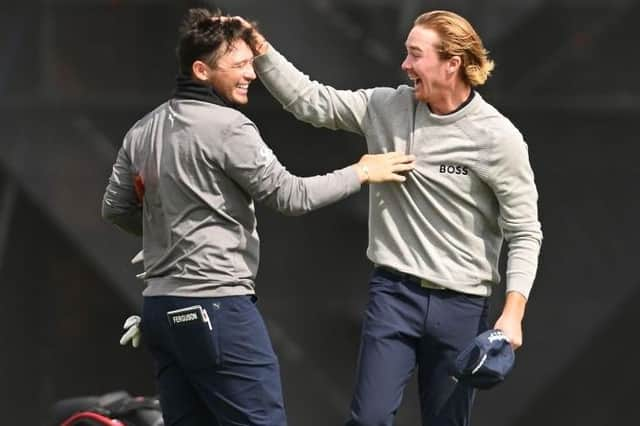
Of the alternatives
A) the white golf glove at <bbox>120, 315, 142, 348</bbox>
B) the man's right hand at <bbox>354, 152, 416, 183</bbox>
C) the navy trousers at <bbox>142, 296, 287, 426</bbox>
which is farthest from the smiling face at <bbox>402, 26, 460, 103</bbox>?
the white golf glove at <bbox>120, 315, 142, 348</bbox>

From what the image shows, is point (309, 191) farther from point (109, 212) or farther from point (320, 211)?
point (320, 211)

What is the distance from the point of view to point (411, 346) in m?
4.23

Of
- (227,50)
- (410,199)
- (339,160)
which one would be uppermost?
(227,50)

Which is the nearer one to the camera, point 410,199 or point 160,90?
point 410,199

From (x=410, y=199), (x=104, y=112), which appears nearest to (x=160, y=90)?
(x=104, y=112)

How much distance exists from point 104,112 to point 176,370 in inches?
121

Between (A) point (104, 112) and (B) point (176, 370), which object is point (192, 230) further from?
(A) point (104, 112)

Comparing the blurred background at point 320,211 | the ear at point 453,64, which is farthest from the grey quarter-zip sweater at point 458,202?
the blurred background at point 320,211

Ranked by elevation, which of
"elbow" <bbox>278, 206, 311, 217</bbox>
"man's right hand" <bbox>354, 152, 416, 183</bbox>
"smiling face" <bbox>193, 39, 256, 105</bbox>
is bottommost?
"elbow" <bbox>278, 206, 311, 217</bbox>

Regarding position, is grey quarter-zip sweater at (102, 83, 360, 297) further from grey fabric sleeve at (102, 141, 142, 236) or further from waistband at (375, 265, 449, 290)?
waistband at (375, 265, 449, 290)

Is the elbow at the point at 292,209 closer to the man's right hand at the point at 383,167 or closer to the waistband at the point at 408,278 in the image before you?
the man's right hand at the point at 383,167

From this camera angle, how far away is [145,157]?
159 inches

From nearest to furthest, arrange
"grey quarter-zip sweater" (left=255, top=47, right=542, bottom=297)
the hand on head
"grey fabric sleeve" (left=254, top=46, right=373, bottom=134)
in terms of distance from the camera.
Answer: the hand on head
"grey quarter-zip sweater" (left=255, top=47, right=542, bottom=297)
"grey fabric sleeve" (left=254, top=46, right=373, bottom=134)

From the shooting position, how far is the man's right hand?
412cm
